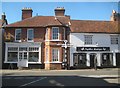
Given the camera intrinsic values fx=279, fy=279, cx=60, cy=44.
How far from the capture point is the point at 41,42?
37.5m

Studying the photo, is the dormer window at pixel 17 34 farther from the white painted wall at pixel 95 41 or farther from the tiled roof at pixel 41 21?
the white painted wall at pixel 95 41

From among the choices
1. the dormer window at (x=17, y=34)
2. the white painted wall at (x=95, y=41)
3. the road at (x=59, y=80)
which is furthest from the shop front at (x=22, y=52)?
the road at (x=59, y=80)

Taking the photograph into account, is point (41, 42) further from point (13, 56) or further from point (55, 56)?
point (13, 56)

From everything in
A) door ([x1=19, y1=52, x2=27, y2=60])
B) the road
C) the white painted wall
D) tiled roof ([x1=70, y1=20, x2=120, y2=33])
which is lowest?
the road

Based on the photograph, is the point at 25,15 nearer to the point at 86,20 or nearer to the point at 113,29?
the point at 86,20

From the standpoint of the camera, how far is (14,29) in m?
38.3

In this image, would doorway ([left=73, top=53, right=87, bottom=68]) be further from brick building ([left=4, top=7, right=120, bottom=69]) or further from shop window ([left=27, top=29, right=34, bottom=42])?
shop window ([left=27, top=29, right=34, bottom=42])

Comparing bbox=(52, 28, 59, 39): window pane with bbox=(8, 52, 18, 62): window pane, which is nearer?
bbox=(52, 28, 59, 39): window pane

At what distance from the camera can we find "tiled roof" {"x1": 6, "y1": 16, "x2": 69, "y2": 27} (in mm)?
38031

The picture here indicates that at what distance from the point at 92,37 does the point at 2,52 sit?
1245cm

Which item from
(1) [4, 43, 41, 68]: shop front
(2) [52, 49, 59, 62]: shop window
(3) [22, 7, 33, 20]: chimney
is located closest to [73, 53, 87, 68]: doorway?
(2) [52, 49, 59, 62]: shop window

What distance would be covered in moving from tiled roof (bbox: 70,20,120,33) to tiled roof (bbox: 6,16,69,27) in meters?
1.64

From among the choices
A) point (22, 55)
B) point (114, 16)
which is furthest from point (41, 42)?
point (114, 16)

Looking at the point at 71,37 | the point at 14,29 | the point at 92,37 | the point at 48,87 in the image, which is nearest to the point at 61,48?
the point at 71,37
